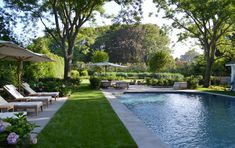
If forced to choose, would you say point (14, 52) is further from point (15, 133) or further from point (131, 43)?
point (131, 43)

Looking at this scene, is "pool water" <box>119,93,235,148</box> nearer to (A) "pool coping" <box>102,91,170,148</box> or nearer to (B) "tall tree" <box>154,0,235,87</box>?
(A) "pool coping" <box>102,91,170,148</box>

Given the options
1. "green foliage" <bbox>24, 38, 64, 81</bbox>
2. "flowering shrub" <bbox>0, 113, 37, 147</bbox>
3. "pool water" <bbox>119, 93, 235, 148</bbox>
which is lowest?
"pool water" <bbox>119, 93, 235, 148</bbox>

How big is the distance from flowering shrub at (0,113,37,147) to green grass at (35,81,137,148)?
0.82m

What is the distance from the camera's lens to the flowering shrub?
5375 millimetres

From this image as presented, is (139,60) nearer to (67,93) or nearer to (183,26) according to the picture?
(183,26)

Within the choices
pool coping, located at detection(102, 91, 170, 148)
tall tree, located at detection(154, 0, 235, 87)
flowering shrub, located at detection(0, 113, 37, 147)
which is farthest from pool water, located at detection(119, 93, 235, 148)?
tall tree, located at detection(154, 0, 235, 87)

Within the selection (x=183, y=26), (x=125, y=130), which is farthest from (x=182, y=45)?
(x=125, y=130)

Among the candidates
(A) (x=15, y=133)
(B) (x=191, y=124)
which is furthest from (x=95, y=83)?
(A) (x=15, y=133)

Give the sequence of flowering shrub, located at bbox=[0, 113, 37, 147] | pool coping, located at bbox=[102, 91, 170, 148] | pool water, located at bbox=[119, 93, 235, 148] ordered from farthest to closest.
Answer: pool water, located at bbox=[119, 93, 235, 148] → pool coping, located at bbox=[102, 91, 170, 148] → flowering shrub, located at bbox=[0, 113, 37, 147]

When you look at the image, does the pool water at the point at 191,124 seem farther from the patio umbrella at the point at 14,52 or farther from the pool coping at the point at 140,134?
the patio umbrella at the point at 14,52

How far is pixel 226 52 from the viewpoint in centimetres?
3091

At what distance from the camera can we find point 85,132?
8008 mm

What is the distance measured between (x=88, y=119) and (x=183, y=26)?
22.0 meters

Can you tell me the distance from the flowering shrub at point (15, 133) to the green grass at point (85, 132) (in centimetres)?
82
